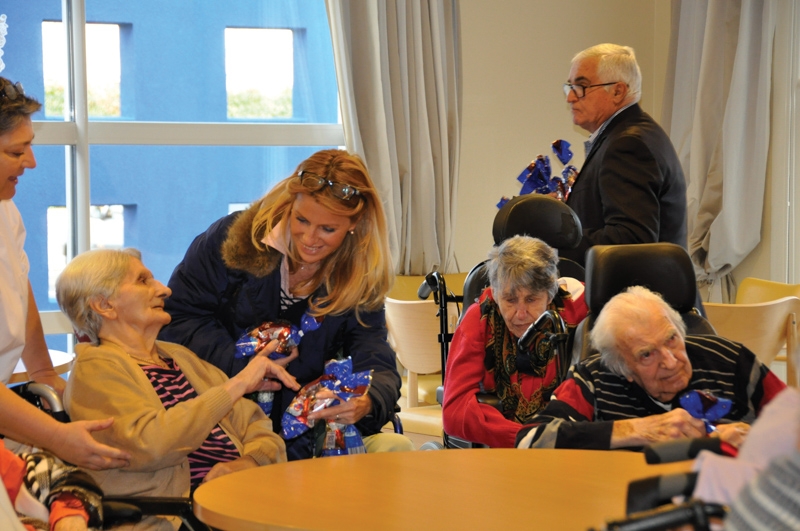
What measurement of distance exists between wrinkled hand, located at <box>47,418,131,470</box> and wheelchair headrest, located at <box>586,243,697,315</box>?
1.38 m

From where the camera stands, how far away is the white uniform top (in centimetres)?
237

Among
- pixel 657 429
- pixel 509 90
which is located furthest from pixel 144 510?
pixel 509 90

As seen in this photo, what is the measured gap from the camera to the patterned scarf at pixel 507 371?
295 centimetres

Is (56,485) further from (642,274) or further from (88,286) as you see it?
(642,274)

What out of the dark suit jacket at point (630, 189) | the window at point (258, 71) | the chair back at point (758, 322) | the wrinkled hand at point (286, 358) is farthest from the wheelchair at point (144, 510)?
the window at point (258, 71)

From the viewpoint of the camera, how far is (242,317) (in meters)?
2.62

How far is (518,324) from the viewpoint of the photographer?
9.67 ft

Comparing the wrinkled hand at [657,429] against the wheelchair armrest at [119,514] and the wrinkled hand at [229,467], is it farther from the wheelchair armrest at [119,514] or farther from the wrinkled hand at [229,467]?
the wheelchair armrest at [119,514]

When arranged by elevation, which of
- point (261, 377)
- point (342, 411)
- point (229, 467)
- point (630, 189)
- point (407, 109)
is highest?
point (407, 109)

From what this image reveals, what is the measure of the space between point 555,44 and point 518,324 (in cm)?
365

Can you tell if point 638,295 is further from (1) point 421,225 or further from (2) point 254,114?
(2) point 254,114

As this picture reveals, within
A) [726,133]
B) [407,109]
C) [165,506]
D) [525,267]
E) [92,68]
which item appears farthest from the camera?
[407,109]

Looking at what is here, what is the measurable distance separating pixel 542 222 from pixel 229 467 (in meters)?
1.42

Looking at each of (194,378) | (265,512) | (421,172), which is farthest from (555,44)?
(265,512)
